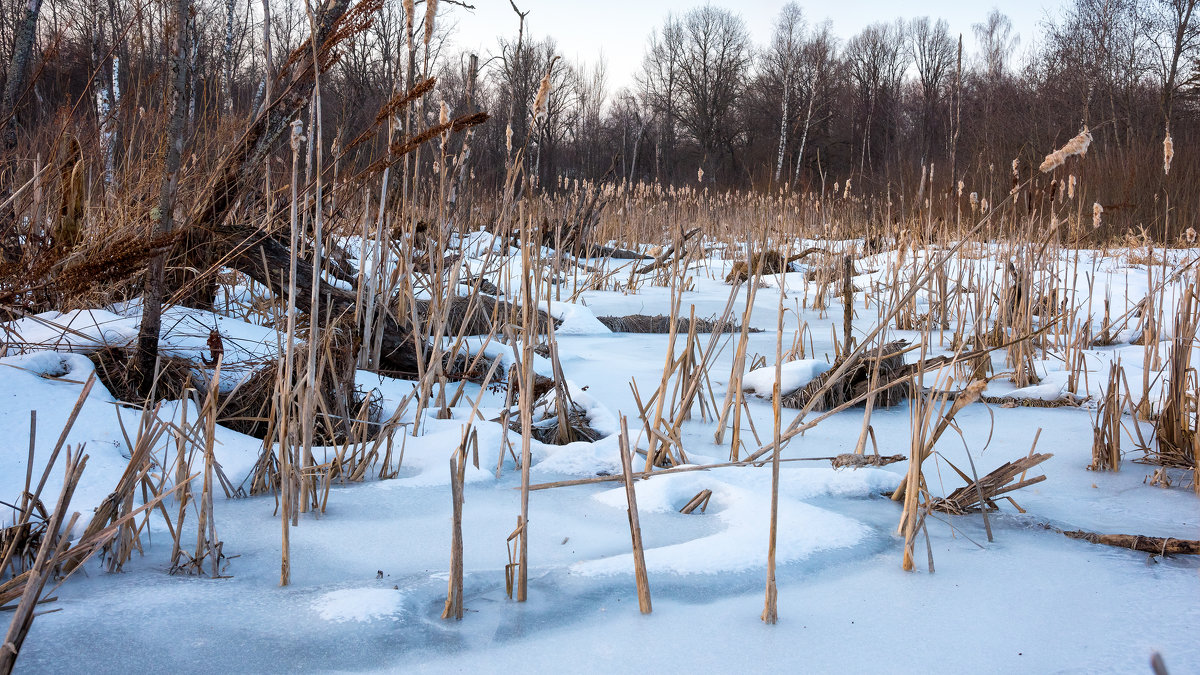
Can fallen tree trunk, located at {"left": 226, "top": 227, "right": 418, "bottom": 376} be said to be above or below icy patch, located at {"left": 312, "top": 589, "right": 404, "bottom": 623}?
above

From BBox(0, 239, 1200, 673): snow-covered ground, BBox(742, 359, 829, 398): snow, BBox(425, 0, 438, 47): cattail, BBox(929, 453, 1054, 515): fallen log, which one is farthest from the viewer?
BBox(742, 359, 829, 398): snow

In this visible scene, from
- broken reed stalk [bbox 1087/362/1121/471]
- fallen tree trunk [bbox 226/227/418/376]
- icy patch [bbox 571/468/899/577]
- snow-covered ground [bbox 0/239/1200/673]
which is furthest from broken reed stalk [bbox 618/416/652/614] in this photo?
broken reed stalk [bbox 1087/362/1121/471]

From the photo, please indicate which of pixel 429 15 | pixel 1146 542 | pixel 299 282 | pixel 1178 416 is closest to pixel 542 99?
pixel 429 15

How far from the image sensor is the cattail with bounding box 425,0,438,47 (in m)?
2.03

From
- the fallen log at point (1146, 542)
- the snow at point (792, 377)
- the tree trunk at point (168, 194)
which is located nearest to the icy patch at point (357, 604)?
the tree trunk at point (168, 194)

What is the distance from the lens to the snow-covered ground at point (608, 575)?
1040 mm

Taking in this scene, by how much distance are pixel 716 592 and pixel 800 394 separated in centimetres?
147

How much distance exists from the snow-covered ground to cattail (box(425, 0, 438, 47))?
1134 millimetres

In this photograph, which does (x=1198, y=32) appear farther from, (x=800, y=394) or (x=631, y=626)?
(x=631, y=626)

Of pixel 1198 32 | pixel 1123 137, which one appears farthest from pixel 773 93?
pixel 1123 137

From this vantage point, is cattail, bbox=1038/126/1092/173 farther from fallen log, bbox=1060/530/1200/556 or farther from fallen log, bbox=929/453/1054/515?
fallen log, bbox=1060/530/1200/556

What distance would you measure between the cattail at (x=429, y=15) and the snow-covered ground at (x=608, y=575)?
113 cm

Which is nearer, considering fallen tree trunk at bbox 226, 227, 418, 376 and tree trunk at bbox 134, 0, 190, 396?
tree trunk at bbox 134, 0, 190, 396

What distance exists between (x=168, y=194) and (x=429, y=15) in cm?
84
